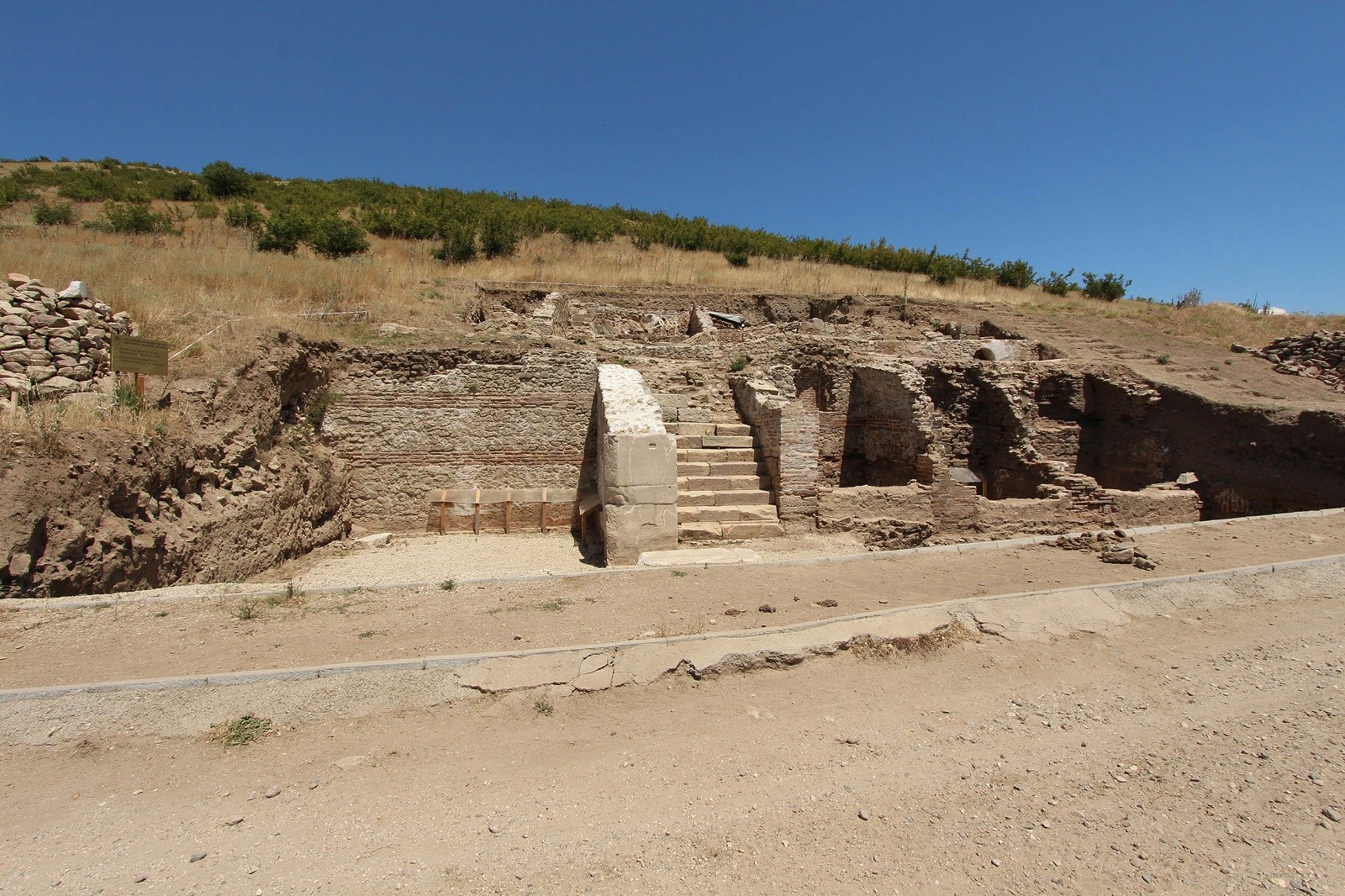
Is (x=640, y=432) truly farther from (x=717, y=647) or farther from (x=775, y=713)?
(x=775, y=713)

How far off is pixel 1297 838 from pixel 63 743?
6449 mm

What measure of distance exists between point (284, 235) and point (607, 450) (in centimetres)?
1779

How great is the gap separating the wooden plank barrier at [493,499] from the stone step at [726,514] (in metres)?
2.48

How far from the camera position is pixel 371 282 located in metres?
15.3

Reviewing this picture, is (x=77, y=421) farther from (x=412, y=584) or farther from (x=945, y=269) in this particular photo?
(x=945, y=269)

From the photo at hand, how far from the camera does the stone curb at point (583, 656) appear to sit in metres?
3.74

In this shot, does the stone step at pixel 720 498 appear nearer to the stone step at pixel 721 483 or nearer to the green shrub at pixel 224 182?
the stone step at pixel 721 483

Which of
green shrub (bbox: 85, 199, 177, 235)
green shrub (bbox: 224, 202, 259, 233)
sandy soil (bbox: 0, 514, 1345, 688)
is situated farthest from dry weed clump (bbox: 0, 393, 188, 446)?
green shrub (bbox: 224, 202, 259, 233)

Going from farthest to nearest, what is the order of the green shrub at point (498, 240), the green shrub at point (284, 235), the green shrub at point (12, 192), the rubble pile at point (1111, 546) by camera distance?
the green shrub at point (12, 192), the green shrub at point (498, 240), the green shrub at point (284, 235), the rubble pile at point (1111, 546)

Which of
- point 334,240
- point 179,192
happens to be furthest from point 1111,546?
point 179,192

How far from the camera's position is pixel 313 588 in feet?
18.3

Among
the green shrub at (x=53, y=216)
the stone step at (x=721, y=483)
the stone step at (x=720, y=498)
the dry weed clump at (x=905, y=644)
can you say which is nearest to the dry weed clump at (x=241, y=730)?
the dry weed clump at (x=905, y=644)

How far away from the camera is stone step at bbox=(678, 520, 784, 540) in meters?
8.54

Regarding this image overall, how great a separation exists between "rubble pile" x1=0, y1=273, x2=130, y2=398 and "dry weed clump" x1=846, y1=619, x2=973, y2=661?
8.67 m
